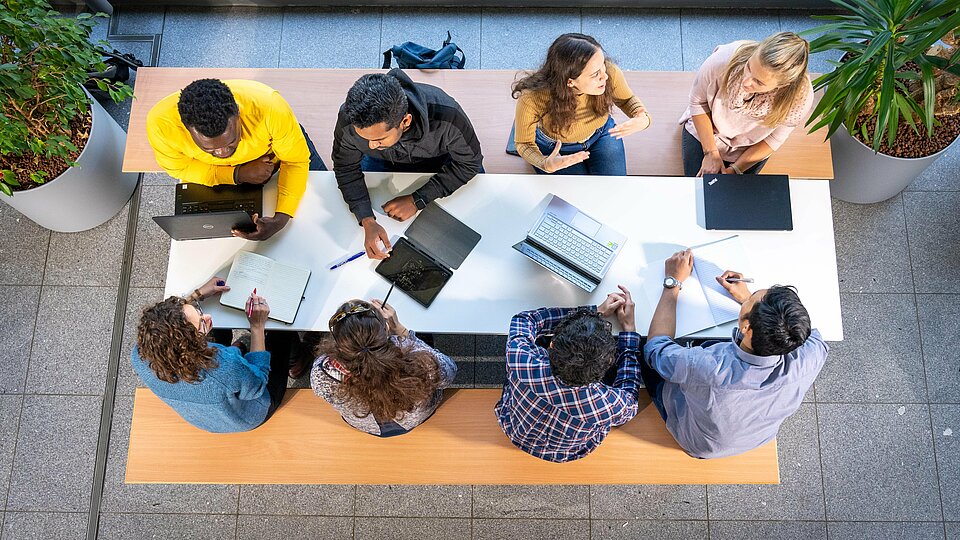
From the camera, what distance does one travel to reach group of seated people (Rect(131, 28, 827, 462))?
82.0 inches

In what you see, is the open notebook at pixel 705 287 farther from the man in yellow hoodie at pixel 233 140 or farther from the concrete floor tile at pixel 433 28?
the concrete floor tile at pixel 433 28

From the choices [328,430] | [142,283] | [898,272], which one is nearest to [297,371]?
[328,430]

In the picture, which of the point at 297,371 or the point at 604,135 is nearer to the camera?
the point at 604,135

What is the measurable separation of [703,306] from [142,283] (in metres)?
2.57

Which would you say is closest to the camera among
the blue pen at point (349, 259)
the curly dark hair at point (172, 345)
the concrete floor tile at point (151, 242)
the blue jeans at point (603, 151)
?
the curly dark hair at point (172, 345)

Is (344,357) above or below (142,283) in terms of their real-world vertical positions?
above

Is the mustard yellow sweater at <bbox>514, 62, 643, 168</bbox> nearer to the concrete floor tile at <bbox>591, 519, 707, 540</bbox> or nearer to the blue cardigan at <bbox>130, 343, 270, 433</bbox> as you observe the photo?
the blue cardigan at <bbox>130, 343, 270, 433</bbox>

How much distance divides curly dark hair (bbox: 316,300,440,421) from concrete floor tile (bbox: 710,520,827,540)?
163 cm

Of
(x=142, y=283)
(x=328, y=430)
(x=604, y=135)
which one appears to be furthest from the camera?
(x=142, y=283)

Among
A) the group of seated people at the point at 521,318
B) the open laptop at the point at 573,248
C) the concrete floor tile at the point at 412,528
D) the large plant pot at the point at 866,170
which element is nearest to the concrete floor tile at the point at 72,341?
the group of seated people at the point at 521,318

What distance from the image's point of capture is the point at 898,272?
10.3 feet

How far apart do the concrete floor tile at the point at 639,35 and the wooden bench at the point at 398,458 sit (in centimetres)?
192

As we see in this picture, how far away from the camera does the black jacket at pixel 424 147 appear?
226cm

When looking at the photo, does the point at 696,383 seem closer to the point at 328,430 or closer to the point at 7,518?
the point at 328,430
